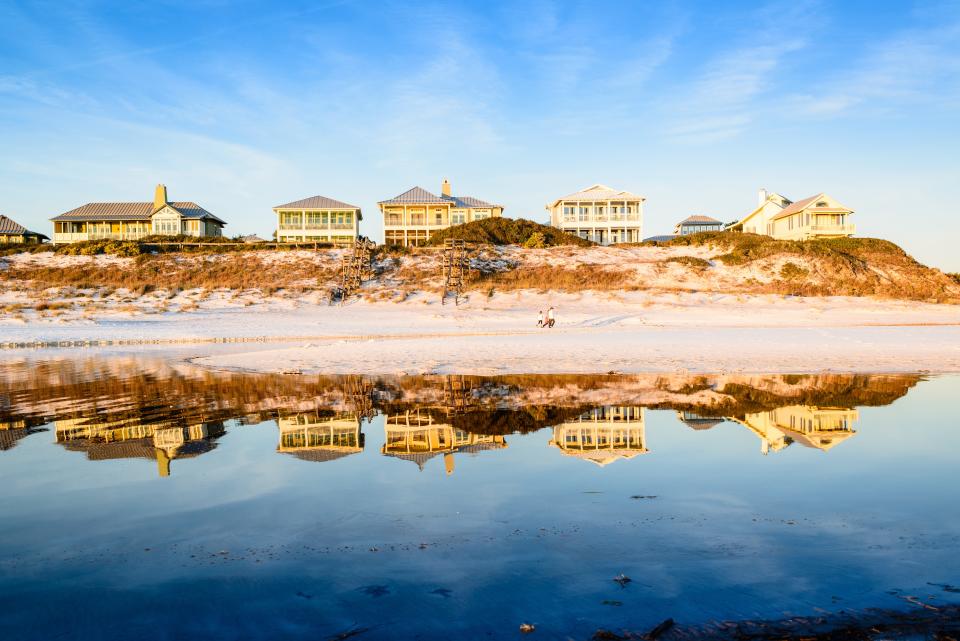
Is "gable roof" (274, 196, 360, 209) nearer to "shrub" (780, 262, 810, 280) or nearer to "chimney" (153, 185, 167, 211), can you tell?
"chimney" (153, 185, 167, 211)

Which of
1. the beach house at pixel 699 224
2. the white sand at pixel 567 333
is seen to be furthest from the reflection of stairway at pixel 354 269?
the beach house at pixel 699 224

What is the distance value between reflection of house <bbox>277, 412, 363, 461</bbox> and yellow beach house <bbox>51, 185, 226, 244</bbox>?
64.2m

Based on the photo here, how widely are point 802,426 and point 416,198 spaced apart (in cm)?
6335

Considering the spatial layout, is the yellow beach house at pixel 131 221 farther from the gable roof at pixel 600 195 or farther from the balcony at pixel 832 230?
the balcony at pixel 832 230

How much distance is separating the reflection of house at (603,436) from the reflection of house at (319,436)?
262cm

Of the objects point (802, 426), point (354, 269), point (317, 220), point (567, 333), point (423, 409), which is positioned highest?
point (317, 220)

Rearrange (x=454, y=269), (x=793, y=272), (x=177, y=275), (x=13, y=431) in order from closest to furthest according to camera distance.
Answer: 1. (x=13, y=431)
2. (x=177, y=275)
3. (x=454, y=269)
4. (x=793, y=272)

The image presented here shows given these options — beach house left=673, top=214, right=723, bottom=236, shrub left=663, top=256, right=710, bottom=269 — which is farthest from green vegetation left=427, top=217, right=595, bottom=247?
beach house left=673, top=214, right=723, bottom=236

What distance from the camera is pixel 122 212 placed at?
2736 inches

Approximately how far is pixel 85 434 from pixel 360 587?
6768 mm

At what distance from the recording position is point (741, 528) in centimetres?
515

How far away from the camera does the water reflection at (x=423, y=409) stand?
8312mm

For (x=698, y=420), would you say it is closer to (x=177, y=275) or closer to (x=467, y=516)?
(x=467, y=516)

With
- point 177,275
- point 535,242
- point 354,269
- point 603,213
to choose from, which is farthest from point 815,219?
point 177,275
